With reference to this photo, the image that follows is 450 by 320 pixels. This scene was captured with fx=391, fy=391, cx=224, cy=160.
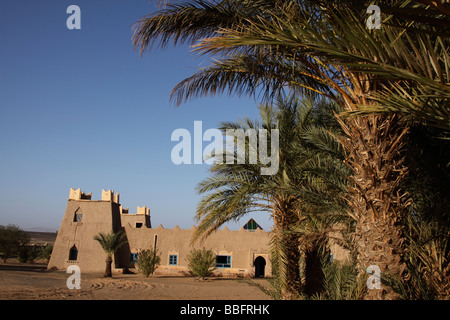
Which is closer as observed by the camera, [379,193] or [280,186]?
[379,193]

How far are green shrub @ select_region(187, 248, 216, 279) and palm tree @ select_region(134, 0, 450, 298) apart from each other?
58.4 feet

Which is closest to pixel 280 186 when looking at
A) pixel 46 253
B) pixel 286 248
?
pixel 286 248

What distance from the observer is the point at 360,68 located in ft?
12.5

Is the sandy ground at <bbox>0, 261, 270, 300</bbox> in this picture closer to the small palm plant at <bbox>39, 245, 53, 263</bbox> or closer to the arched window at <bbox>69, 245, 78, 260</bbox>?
the arched window at <bbox>69, 245, 78, 260</bbox>

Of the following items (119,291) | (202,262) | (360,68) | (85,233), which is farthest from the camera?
(85,233)

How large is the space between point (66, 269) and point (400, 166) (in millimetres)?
27616

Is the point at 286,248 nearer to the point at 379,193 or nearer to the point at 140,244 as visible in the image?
the point at 379,193

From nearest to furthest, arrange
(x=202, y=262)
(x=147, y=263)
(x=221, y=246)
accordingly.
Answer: (x=202, y=262), (x=147, y=263), (x=221, y=246)

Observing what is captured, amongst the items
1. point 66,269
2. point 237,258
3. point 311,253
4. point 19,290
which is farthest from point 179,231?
point 311,253

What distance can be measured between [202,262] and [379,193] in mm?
20127

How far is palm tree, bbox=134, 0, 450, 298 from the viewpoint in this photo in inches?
119

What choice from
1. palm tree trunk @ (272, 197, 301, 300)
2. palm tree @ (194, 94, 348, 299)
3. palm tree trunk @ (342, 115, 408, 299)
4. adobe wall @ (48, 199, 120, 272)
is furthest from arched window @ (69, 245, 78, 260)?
palm tree trunk @ (342, 115, 408, 299)

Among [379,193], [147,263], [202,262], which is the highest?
[379,193]
